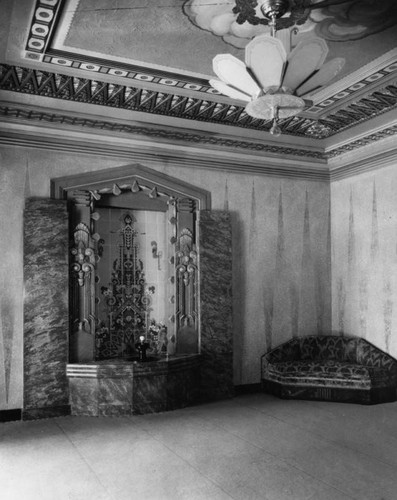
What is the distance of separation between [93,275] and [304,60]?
11.9 feet

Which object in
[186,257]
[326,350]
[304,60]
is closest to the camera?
[304,60]

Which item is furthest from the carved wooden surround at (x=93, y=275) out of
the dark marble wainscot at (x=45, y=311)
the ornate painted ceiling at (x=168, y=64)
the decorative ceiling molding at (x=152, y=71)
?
the decorative ceiling molding at (x=152, y=71)

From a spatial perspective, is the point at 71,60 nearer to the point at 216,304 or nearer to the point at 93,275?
the point at 93,275

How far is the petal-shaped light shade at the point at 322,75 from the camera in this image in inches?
143

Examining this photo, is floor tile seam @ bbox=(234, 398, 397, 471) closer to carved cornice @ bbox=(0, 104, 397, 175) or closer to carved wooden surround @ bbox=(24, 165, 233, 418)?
carved wooden surround @ bbox=(24, 165, 233, 418)

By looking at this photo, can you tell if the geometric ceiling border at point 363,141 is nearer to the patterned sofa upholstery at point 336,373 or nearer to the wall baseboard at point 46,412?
the patterned sofa upholstery at point 336,373

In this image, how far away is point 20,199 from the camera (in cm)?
562

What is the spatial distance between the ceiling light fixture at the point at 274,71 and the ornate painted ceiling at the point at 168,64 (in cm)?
54

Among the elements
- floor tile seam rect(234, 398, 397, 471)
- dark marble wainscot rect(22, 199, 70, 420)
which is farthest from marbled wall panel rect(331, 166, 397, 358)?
dark marble wainscot rect(22, 199, 70, 420)

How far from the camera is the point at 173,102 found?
5.69 m

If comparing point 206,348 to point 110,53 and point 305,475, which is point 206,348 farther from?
point 110,53

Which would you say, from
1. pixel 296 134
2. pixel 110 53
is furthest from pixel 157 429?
pixel 296 134

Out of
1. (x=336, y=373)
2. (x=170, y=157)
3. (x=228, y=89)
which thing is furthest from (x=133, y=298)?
(x=228, y=89)

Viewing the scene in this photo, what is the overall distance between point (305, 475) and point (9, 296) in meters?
3.66
